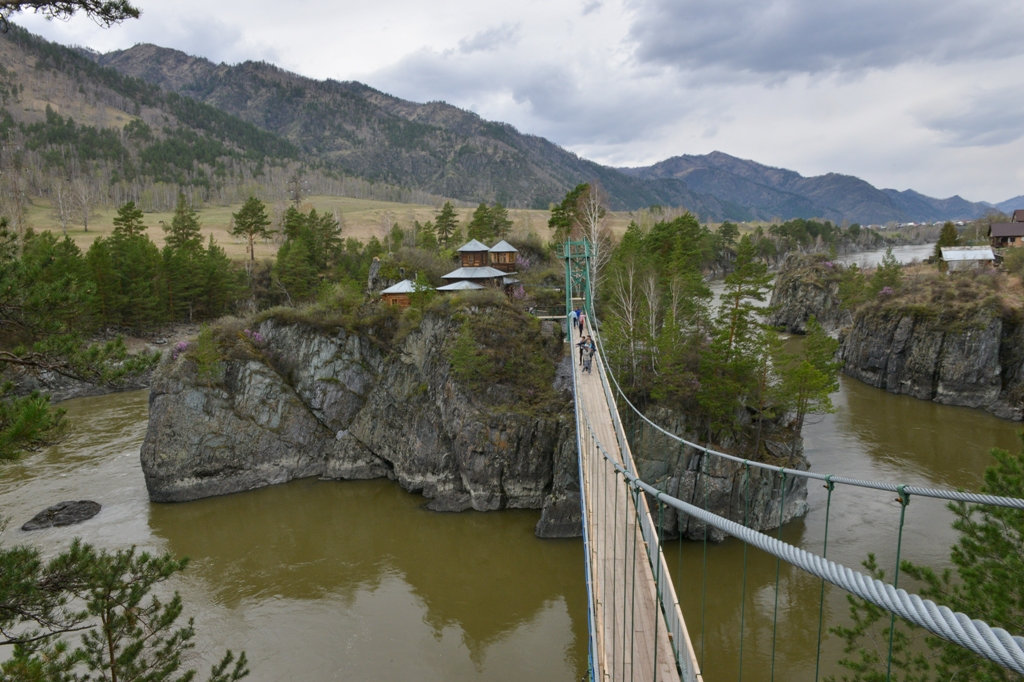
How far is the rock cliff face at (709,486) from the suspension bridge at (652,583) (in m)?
2.29

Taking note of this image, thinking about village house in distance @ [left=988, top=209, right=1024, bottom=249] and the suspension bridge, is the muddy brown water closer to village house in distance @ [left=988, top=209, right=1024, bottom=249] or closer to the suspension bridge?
the suspension bridge

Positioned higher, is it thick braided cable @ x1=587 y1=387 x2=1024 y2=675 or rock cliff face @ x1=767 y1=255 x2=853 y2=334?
thick braided cable @ x1=587 y1=387 x2=1024 y2=675

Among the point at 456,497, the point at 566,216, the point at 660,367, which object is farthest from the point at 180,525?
the point at 566,216

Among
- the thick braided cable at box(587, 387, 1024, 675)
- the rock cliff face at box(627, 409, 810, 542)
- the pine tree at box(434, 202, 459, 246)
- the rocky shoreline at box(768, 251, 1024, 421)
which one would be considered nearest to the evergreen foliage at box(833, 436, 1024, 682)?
the thick braided cable at box(587, 387, 1024, 675)

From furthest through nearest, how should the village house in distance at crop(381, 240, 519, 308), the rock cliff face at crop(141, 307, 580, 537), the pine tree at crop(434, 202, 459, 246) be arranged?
1. the pine tree at crop(434, 202, 459, 246)
2. the village house in distance at crop(381, 240, 519, 308)
3. the rock cliff face at crop(141, 307, 580, 537)

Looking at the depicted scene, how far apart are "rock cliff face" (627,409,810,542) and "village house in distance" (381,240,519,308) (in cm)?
1302

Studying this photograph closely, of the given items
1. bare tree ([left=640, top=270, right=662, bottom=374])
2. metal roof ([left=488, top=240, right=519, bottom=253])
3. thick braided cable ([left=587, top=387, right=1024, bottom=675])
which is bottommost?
bare tree ([left=640, top=270, right=662, bottom=374])

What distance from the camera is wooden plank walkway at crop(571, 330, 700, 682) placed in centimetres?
717

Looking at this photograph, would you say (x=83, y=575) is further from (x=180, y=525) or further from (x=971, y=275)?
(x=971, y=275)

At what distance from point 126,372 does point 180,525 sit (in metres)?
13.7

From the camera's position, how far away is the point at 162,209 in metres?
90.4

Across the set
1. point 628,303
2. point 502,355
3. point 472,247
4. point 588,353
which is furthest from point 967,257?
point 502,355

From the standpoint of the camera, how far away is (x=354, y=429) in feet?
75.0

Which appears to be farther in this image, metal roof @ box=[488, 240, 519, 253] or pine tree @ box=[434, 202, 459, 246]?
pine tree @ box=[434, 202, 459, 246]
